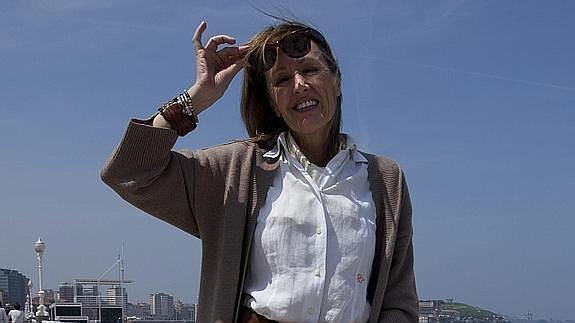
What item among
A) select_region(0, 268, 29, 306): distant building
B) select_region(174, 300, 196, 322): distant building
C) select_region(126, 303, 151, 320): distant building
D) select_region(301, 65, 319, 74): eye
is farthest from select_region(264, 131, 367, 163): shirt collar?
select_region(0, 268, 29, 306): distant building

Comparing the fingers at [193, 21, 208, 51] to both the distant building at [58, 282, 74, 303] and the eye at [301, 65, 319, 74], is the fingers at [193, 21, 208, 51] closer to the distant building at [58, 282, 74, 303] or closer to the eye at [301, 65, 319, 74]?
the eye at [301, 65, 319, 74]

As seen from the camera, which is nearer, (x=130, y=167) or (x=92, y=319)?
(x=130, y=167)

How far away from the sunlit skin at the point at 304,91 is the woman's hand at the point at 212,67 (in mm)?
117

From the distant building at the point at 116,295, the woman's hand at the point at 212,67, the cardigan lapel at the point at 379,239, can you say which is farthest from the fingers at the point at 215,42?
the distant building at the point at 116,295

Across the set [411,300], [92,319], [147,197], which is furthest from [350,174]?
[92,319]

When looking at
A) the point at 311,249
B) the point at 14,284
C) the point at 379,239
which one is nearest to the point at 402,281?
the point at 379,239

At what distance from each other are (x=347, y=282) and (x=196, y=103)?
0.65 metres

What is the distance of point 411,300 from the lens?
8.55 feet

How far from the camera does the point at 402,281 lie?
2600 mm

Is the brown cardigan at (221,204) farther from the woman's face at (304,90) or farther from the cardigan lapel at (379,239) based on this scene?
the woman's face at (304,90)

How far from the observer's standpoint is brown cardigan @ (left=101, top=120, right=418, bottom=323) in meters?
2.34

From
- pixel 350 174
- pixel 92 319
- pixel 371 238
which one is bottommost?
pixel 92 319

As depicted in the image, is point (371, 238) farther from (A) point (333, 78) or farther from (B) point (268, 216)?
(A) point (333, 78)

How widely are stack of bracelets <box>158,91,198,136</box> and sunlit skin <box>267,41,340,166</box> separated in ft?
0.89
